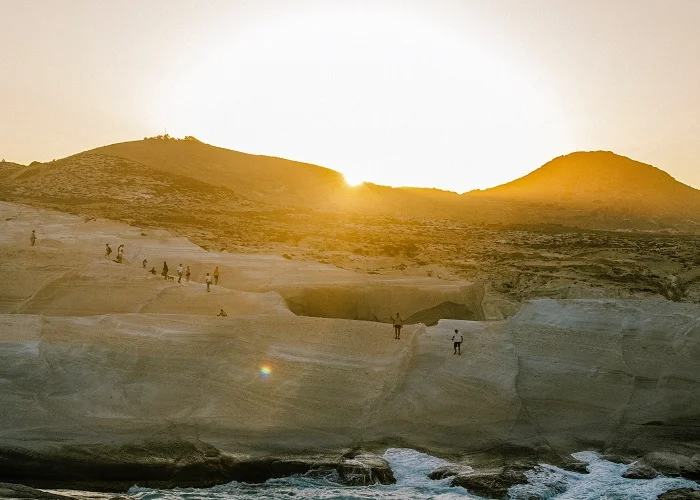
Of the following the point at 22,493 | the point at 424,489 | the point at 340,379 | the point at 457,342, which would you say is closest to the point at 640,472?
the point at 424,489

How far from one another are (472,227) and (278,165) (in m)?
43.8

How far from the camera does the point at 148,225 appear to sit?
158 ft

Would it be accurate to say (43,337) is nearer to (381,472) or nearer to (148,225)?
(381,472)

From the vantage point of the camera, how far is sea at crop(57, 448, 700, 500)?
50.0 feet

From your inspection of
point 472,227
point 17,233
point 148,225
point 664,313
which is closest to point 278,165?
point 472,227

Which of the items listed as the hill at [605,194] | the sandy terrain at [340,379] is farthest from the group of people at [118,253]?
the hill at [605,194]

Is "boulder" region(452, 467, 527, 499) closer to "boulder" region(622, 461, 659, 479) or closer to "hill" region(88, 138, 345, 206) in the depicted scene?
"boulder" region(622, 461, 659, 479)

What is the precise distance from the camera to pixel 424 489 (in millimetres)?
15789

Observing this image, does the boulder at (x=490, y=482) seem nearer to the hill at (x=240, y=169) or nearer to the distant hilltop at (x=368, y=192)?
the distant hilltop at (x=368, y=192)

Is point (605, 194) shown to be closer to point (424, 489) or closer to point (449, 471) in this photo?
point (449, 471)

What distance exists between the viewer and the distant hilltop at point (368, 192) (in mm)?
75125

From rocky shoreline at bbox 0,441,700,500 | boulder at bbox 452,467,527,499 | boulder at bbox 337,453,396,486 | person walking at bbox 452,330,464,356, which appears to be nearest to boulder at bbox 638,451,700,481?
rocky shoreline at bbox 0,441,700,500

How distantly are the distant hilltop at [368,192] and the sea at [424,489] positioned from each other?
1976 inches

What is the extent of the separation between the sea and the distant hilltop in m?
50.2
